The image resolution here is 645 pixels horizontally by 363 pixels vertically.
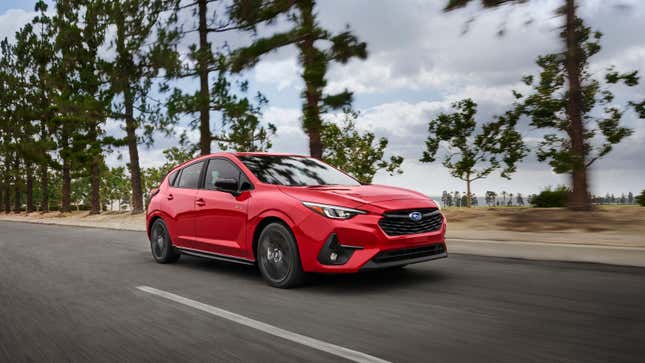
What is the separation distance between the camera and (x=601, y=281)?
20.2 feet

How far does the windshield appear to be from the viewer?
23.5ft

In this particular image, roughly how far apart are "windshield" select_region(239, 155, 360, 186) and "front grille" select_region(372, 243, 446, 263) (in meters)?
1.61

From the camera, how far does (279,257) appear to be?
6492 millimetres

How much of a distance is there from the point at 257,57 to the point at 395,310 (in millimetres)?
12513

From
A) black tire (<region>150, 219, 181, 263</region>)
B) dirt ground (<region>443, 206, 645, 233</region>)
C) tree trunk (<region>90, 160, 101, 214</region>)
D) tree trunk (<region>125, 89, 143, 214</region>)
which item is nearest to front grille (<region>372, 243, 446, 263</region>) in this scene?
black tire (<region>150, 219, 181, 263</region>)

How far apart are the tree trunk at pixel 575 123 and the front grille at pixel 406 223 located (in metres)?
6.13

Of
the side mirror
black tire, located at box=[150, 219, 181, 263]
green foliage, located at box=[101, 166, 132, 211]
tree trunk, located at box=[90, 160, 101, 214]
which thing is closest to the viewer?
the side mirror

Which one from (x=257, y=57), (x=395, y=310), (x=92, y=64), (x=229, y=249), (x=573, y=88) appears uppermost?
(x=92, y=64)

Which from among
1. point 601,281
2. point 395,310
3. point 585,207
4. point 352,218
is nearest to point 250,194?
point 352,218

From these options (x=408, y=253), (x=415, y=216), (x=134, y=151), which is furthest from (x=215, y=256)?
(x=134, y=151)

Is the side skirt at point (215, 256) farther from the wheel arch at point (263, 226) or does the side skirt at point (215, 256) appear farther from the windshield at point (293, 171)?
the windshield at point (293, 171)

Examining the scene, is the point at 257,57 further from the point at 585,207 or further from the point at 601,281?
the point at 601,281

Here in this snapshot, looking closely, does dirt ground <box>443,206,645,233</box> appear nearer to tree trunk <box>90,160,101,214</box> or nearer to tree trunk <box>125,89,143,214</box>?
tree trunk <box>125,89,143,214</box>

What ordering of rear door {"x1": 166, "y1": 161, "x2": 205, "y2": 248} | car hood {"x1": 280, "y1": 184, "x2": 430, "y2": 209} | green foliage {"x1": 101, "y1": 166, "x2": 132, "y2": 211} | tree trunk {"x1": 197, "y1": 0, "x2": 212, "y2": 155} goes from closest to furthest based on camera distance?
car hood {"x1": 280, "y1": 184, "x2": 430, "y2": 209}, rear door {"x1": 166, "y1": 161, "x2": 205, "y2": 248}, tree trunk {"x1": 197, "y1": 0, "x2": 212, "y2": 155}, green foliage {"x1": 101, "y1": 166, "x2": 132, "y2": 211}
